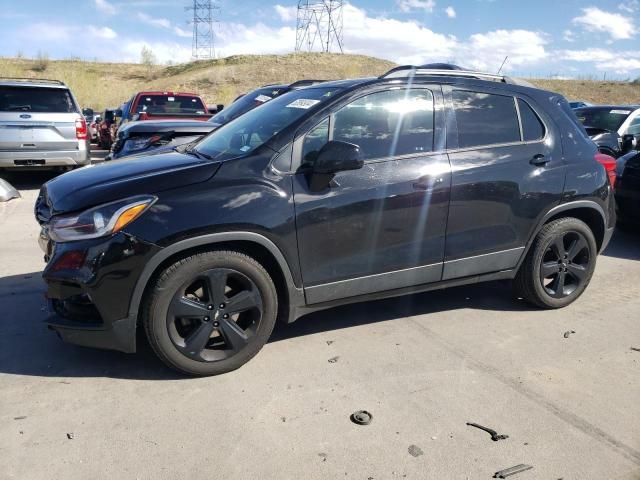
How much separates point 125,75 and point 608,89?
4714 cm

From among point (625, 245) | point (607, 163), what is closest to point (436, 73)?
point (607, 163)

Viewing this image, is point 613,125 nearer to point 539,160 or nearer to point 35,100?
point 539,160

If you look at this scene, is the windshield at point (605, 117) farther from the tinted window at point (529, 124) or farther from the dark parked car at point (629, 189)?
the tinted window at point (529, 124)

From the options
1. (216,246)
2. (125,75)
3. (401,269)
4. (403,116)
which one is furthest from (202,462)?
(125,75)

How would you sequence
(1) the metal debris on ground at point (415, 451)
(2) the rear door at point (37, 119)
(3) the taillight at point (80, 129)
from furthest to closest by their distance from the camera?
(3) the taillight at point (80, 129) < (2) the rear door at point (37, 119) < (1) the metal debris on ground at point (415, 451)

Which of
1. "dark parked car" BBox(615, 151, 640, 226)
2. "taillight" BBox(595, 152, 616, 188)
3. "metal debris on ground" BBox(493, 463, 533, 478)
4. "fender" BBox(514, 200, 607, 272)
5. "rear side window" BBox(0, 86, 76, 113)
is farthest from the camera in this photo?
"rear side window" BBox(0, 86, 76, 113)

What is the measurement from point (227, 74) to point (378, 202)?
44539 millimetres

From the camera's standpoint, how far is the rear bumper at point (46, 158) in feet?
31.0

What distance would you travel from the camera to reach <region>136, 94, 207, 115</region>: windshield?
1170cm

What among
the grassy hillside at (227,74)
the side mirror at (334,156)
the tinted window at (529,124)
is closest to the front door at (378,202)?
the side mirror at (334,156)

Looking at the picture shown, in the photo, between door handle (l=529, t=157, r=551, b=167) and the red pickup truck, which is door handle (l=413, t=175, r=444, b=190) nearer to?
door handle (l=529, t=157, r=551, b=167)

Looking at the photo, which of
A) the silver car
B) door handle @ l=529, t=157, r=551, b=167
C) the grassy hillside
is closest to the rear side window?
the silver car

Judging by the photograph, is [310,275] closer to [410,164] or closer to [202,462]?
[410,164]

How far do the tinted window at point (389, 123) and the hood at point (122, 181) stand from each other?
3.09ft
